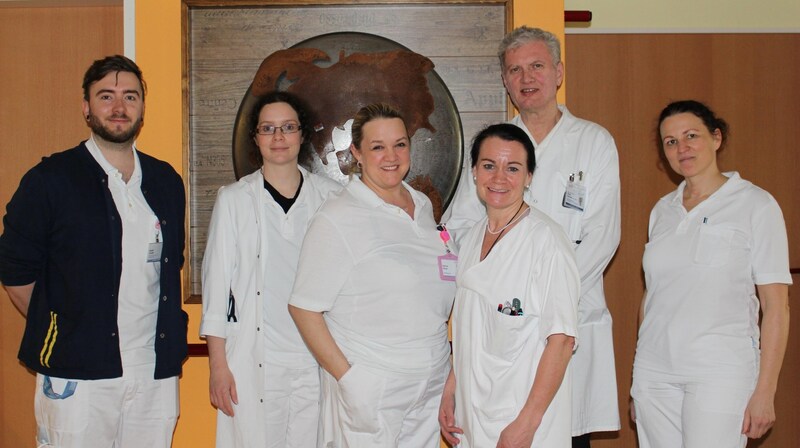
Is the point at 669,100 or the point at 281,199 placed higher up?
the point at 669,100

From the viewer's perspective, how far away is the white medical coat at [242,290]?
262 cm

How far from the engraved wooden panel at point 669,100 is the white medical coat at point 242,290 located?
2590 millimetres

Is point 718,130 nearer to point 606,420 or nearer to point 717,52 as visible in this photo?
point 606,420

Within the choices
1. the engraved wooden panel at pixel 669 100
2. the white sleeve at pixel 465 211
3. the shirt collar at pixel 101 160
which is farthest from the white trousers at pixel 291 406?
the engraved wooden panel at pixel 669 100

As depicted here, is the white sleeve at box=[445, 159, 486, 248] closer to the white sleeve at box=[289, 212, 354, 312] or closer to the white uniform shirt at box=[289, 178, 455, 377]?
the white uniform shirt at box=[289, 178, 455, 377]

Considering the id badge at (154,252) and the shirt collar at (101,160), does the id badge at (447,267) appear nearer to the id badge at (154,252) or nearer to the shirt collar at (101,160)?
the id badge at (154,252)

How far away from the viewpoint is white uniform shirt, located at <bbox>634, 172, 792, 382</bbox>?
2.45 metres

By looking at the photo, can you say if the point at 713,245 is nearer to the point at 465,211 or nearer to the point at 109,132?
the point at 465,211

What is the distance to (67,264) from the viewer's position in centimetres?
250

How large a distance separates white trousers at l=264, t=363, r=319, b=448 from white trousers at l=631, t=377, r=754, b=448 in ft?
4.32

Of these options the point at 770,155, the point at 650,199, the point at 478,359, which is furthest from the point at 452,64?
the point at 770,155

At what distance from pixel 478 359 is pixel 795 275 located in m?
3.33

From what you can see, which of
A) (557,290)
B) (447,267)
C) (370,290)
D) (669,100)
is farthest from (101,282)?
(669,100)

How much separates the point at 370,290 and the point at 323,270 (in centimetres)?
17
